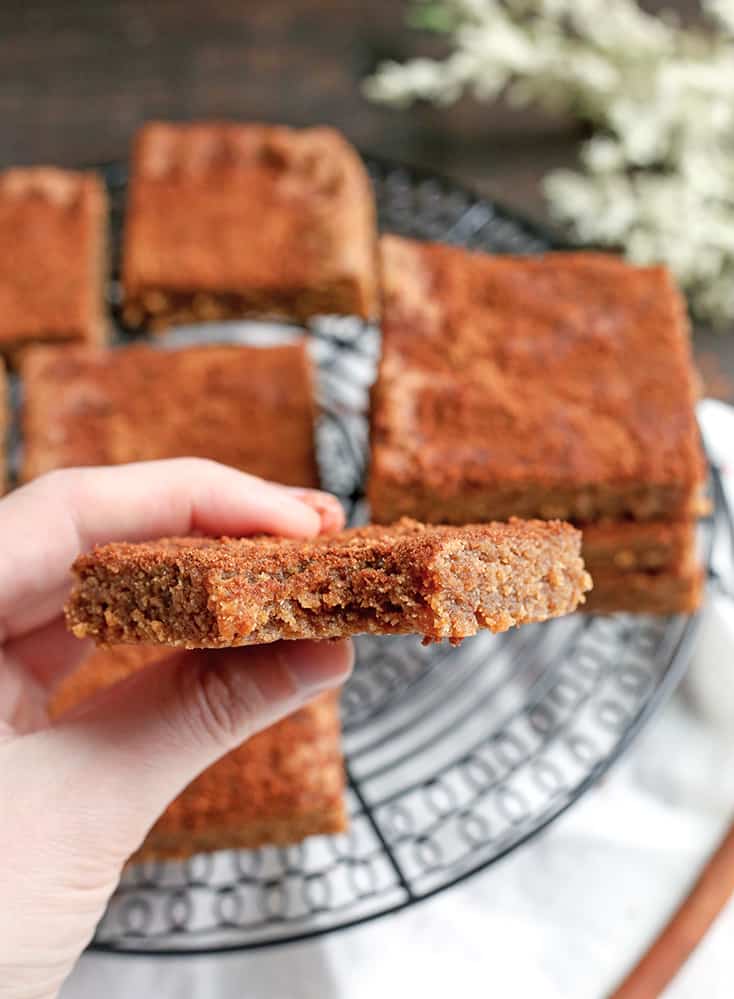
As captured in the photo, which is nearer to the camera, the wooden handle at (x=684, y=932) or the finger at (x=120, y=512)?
the finger at (x=120, y=512)

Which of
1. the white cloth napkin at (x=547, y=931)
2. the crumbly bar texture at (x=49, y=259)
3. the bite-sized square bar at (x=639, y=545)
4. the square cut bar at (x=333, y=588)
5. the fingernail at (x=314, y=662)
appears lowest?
the white cloth napkin at (x=547, y=931)

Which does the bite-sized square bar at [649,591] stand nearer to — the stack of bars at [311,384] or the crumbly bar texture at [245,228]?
the stack of bars at [311,384]

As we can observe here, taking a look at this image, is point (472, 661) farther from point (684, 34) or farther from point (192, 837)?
point (684, 34)

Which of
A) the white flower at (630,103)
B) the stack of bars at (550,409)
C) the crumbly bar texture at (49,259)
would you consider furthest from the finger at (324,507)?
the white flower at (630,103)

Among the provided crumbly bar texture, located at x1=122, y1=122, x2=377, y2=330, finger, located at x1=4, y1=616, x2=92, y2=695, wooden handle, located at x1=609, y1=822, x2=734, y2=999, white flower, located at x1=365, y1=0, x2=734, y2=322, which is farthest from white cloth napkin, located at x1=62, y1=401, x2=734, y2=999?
crumbly bar texture, located at x1=122, y1=122, x2=377, y2=330

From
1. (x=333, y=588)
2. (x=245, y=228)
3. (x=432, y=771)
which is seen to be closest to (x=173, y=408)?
(x=245, y=228)

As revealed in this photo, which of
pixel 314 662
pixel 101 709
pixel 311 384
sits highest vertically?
pixel 314 662

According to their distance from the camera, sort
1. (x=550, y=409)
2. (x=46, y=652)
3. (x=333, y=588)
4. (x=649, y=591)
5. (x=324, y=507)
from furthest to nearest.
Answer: (x=649, y=591)
(x=550, y=409)
(x=46, y=652)
(x=324, y=507)
(x=333, y=588)

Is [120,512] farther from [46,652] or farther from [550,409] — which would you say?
[550,409]

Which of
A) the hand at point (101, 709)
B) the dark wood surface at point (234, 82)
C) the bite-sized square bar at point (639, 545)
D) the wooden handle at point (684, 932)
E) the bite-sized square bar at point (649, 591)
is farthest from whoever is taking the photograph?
the dark wood surface at point (234, 82)
